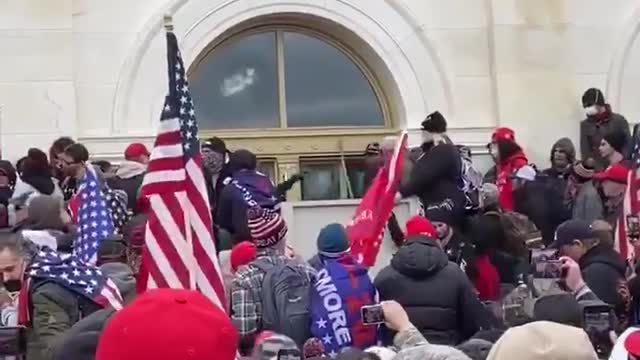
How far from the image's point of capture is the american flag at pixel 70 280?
7.35 m

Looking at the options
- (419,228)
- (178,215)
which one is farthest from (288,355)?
(419,228)

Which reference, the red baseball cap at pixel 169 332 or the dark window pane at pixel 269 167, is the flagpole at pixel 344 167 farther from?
the red baseball cap at pixel 169 332

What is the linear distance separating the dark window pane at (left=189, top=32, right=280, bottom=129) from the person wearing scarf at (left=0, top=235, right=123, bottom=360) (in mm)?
7184

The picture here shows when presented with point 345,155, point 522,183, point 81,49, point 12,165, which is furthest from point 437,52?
point 12,165

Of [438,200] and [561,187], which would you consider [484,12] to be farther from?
[438,200]

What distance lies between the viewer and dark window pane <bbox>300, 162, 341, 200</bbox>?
1503 centimetres

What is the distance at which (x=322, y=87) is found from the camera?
15125 millimetres

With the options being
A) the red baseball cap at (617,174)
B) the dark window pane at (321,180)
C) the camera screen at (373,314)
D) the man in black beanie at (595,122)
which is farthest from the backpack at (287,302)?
the dark window pane at (321,180)

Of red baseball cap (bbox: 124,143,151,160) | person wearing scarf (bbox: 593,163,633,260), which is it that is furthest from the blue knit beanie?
red baseball cap (bbox: 124,143,151,160)

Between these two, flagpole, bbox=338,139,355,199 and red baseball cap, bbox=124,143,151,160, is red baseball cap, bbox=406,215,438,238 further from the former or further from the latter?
flagpole, bbox=338,139,355,199

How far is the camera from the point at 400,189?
11055 millimetres

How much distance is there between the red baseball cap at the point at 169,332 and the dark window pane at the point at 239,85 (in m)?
11.6

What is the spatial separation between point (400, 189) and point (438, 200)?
393mm

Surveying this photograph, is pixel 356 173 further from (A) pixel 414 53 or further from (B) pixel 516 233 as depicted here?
(B) pixel 516 233
